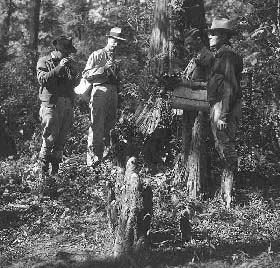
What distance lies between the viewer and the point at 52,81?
808 centimetres

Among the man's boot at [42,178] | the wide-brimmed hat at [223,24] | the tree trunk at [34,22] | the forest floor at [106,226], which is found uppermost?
the tree trunk at [34,22]

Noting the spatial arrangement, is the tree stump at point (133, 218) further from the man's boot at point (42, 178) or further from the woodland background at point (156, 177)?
the man's boot at point (42, 178)

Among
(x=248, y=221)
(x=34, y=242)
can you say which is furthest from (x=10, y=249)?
(x=248, y=221)

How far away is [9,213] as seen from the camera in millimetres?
7090

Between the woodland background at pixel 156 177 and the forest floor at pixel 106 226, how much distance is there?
0.01 meters

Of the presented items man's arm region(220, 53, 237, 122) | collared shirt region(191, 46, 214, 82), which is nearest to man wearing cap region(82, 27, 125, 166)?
collared shirt region(191, 46, 214, 82)

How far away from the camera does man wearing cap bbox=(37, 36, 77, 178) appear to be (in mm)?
8062

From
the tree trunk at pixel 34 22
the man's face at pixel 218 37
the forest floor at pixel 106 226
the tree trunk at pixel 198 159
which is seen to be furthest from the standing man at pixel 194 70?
the tree trunk at pixel 34 22

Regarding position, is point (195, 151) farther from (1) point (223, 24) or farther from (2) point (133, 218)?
(2) point (133, 218)

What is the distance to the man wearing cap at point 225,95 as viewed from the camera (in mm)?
6852

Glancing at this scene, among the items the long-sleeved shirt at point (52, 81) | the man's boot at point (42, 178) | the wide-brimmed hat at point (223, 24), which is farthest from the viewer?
the long-sleeved shirt at point (52, 81)

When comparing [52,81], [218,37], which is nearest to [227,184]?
[218,37]

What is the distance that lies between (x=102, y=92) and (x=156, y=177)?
173 centimetres

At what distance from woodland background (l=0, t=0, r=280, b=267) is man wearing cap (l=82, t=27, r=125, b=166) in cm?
31
